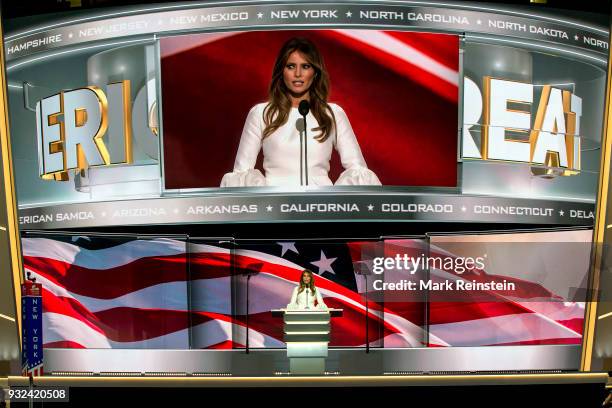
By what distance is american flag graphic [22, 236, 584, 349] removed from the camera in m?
16.2

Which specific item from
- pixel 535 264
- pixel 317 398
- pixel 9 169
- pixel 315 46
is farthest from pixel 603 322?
pixel 9 169

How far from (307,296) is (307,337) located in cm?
77

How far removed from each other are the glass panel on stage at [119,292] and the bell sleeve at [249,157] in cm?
199

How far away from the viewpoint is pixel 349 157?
1855 cm

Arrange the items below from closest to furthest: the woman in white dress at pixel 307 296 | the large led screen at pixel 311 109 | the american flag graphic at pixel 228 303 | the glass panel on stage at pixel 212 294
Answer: the american flag graphic at pixel 228 303, the woman in white dress at pixel 307 296, the glass panel on stage at pixel 212 294, the large led screen at pixel 311 109

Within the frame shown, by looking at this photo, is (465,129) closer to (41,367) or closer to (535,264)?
(535,264)

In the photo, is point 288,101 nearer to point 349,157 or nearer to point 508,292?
point 349,157

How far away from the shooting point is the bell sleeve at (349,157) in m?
18.5

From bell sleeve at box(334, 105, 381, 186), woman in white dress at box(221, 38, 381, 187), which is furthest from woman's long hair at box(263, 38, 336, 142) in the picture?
bell sleeve at box(334, 105, 381, 186)

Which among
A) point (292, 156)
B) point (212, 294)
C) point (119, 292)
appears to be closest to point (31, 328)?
point (119, 292)

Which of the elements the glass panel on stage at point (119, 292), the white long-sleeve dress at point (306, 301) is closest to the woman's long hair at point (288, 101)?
the glass panel on stage at point (119, 292)

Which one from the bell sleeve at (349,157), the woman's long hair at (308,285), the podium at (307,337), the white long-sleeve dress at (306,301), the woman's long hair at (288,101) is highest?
the woman's long hair at (288,101)

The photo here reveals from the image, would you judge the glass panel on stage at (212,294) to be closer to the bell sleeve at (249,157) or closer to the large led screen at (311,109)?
the bell sleeve at (249,157)

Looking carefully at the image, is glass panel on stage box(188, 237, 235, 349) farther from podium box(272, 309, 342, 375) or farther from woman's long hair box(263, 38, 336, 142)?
woman's long hair box(263, 38, 336, 142)
